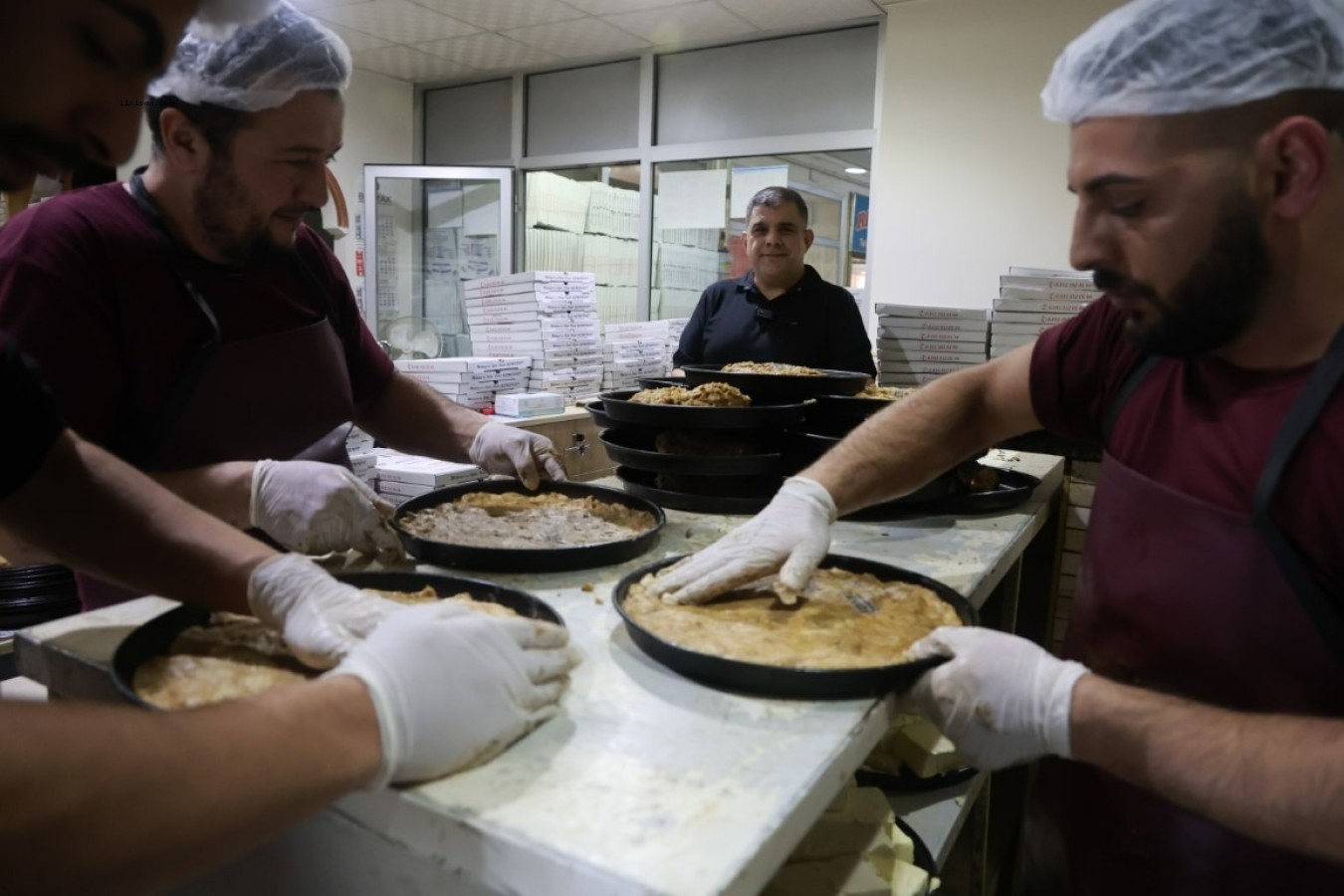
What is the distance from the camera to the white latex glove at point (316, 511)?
54.7 inches

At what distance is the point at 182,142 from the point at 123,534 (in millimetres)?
834

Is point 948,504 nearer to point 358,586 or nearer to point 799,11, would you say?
point 358,586

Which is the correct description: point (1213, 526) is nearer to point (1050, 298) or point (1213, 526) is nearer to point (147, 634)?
point (147, 634)

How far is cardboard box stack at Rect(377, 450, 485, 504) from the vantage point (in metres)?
3.64

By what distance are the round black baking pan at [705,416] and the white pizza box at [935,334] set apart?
1959mm

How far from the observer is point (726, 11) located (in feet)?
15.4

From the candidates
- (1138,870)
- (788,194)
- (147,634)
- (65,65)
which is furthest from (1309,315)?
(788,194)

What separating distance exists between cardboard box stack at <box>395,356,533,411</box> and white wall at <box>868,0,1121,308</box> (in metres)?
2.08

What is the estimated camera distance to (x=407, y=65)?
592cm

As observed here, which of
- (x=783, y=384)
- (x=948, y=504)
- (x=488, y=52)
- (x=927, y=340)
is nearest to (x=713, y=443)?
(x=783, y=384)

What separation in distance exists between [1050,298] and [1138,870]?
8.26 ft

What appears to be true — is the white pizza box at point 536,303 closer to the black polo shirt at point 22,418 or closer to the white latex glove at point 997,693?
the black polo shirt at point 22,418

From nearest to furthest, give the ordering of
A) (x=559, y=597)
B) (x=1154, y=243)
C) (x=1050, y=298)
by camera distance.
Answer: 1. (x=1154, y=243)
2. (x=559, y=597)
3. (x=1050, y=298)

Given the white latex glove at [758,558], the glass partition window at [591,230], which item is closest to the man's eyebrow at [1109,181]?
the white latex glove at [758,558]
